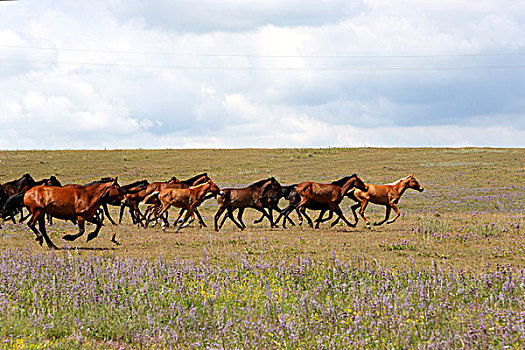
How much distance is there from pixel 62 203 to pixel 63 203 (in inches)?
1.0

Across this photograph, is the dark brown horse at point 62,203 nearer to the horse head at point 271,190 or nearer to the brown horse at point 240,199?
the brown horse at point 240,199

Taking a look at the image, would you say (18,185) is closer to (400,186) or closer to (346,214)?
(346,214)

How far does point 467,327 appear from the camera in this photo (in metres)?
5.84

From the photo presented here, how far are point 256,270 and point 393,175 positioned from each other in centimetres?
3909

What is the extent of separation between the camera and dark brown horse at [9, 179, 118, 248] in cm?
1321

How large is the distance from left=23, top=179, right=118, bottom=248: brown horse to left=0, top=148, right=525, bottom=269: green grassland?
654mm

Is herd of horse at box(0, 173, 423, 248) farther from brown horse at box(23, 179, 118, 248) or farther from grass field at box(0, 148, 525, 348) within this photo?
grass field at box(0, 148, 525, 348)

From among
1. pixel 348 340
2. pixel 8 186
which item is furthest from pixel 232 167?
pixel 348 340

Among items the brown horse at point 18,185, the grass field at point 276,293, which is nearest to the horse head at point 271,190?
the grass field at point 276,293

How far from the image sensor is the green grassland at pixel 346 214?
12.2 meters

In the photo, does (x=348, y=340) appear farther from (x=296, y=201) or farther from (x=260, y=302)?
(x=296, y=201)

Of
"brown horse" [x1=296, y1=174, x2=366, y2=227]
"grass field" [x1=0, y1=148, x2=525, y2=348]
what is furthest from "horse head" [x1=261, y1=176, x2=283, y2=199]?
"grass field" [x1=0, y1=148, x2=525, y2=348]

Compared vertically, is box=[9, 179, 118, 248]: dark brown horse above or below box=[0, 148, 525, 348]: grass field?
above

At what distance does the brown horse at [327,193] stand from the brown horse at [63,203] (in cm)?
802
